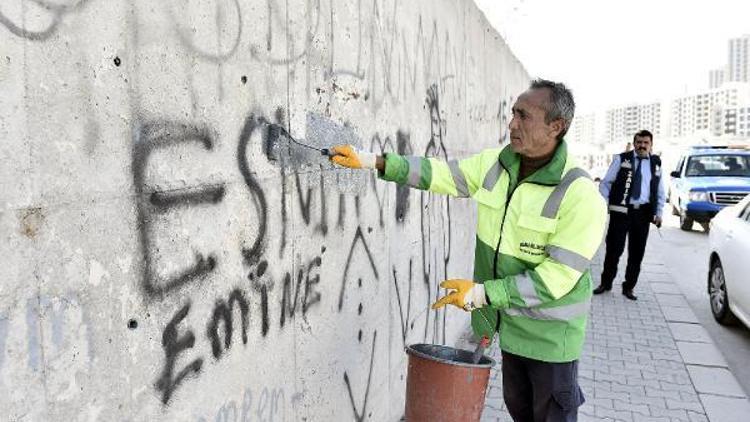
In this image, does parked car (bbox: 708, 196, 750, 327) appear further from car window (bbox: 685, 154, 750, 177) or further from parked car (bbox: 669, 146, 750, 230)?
car window (bbox: 685, 154, 750, 177)

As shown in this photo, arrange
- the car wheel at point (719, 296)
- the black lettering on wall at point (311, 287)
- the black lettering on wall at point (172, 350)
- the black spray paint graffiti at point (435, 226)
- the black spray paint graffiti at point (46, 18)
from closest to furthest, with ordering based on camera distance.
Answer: the black spray paint graffiti at point (46, 18)
the black lettering on wall at point (172, 350)
the black lettering on wall at point (311, 287)
the black spray paint graffiti at point (435, 226)
the car wheel at point (719, 296)

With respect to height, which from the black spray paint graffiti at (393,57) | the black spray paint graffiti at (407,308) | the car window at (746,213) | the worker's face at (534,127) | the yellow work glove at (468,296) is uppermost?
the black spray paint graffiti at (393,57)

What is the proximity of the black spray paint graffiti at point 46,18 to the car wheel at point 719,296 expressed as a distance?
6.63m

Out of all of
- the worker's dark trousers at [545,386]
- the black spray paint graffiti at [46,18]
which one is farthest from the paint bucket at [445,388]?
the black spray paint graffiti at [46,18]

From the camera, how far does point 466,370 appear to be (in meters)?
2.63

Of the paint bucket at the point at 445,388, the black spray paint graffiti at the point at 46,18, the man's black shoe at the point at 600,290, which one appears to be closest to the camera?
the black spray paint graffiti at the point at 46,18

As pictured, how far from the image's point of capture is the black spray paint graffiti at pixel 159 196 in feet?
5.24

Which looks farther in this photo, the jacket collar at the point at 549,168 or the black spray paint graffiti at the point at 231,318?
the jacket collar at the point at 549,168

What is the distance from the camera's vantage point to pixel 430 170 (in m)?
2.93

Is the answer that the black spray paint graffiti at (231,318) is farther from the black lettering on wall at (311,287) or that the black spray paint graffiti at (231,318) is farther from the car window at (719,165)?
the car window at (719,165)

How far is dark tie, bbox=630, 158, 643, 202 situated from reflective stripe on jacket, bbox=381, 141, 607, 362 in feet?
15.5

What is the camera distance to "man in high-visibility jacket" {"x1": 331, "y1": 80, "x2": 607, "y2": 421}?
8.34ft

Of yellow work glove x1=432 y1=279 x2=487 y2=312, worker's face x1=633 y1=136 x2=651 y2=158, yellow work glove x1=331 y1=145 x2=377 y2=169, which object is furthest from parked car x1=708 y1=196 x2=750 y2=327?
yellow work glove x1=331 y1=145 x2=377 y2=169

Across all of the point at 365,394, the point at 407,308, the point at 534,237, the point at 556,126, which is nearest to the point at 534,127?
the point at 556,126
